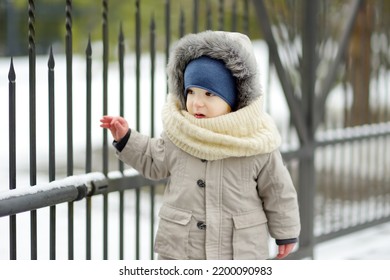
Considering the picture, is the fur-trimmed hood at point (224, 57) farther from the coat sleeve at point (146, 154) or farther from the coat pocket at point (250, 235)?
the coat pocket at point (250, 235)

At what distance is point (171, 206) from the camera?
10.6 ft

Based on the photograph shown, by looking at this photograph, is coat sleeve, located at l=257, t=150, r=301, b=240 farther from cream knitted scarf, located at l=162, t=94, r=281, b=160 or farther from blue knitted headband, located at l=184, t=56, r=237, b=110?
blue knitted headband, located at l=184, t=56, r=237, b=110

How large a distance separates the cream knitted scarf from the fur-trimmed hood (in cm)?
6

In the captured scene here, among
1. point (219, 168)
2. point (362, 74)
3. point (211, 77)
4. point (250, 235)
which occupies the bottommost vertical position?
point (250, 235)

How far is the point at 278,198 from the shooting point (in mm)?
3215

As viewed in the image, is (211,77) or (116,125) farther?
(116,125)

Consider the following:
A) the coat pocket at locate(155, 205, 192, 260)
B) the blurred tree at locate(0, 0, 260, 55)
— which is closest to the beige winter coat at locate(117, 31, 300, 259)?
the coat pocket at locate(155, 205, 192, 260)

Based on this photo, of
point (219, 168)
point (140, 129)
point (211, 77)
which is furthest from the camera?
point (140, 129)

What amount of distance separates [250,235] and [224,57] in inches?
29.7

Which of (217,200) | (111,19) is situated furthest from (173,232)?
(111,19)

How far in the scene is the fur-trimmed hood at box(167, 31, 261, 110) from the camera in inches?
121

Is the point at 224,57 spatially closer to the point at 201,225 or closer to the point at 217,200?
the point at 217,200

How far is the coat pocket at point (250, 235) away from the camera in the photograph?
3174mm

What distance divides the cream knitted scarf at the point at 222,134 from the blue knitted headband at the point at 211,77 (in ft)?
0.32
